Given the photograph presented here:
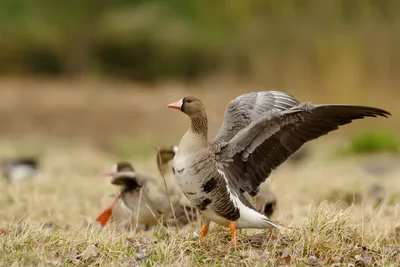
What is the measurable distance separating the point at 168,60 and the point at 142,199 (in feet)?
80.7

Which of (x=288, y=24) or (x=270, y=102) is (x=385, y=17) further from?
(x=270, y=102)

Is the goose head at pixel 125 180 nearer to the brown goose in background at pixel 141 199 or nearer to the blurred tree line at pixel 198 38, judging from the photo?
the brown goose in background at pixel 141 199

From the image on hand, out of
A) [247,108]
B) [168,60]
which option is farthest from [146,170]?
[168,60]

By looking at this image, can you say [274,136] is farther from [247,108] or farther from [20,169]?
[20,169]

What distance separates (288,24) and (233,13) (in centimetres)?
235

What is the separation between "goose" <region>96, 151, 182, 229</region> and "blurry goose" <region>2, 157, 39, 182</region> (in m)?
3.62

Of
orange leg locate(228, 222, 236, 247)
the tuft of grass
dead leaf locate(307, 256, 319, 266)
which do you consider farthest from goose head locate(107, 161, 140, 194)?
the tuft of grass

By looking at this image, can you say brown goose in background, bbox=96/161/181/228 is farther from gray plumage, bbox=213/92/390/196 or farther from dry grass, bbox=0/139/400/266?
gray plumage, bbox=213/92/390/196

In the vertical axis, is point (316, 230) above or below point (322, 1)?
below

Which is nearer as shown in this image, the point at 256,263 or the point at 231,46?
the point at 256,263

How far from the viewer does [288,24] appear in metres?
24.9

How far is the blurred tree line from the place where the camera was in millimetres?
23766

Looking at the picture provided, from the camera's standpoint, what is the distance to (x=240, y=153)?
5.88 metres

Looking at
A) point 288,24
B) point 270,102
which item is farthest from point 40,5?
point 270,102
